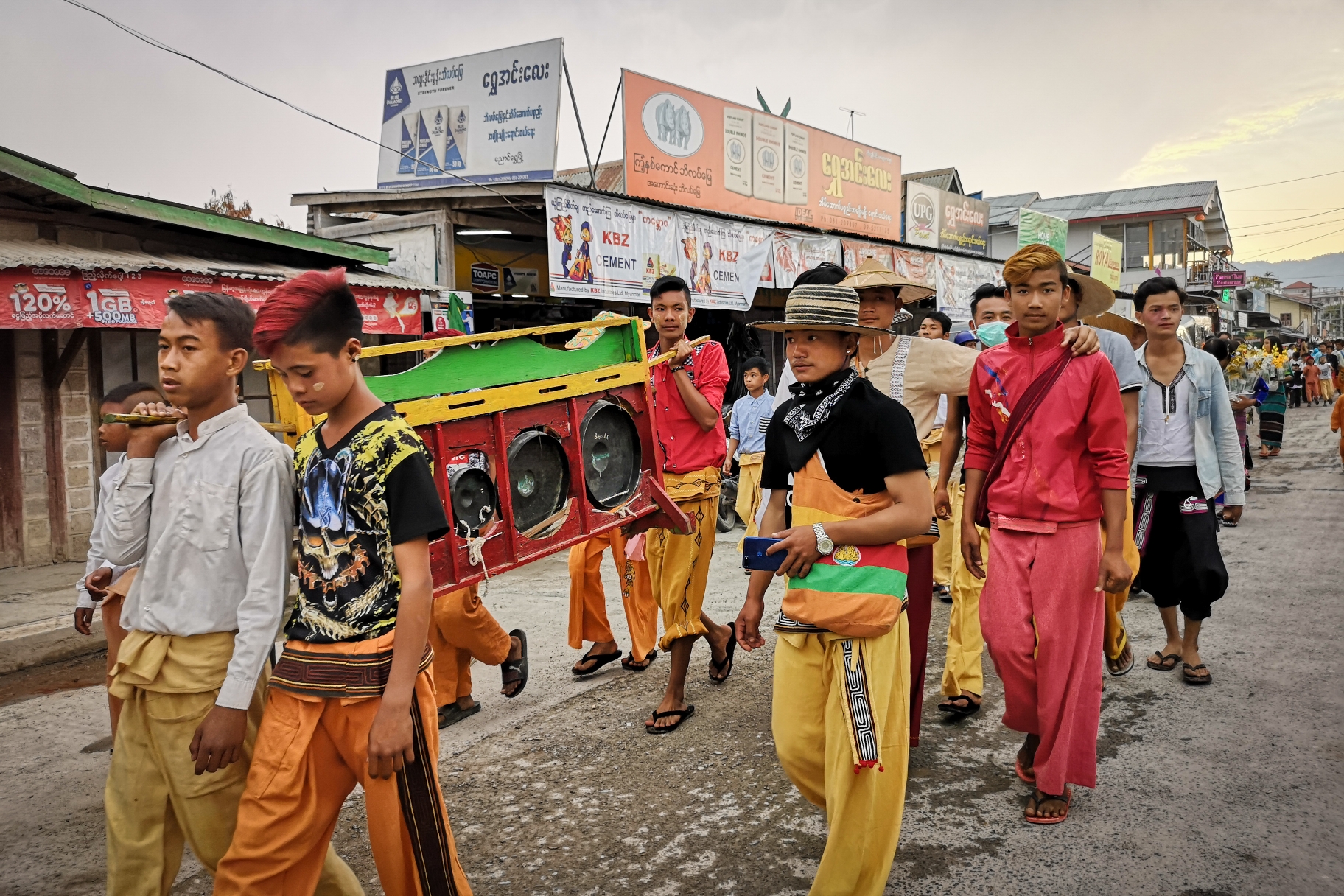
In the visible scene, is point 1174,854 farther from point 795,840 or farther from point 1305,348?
point 1305,348

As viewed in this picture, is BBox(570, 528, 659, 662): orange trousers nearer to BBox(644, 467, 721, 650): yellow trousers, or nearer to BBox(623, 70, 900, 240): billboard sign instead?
BBox(644, 467, 721, 650): yellow trousers

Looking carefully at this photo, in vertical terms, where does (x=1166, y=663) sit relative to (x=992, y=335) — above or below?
below

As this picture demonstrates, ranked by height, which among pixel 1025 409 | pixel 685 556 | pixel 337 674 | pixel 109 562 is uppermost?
pixel 1025 409

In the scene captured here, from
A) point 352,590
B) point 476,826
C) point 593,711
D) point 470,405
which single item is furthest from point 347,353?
point 593,711

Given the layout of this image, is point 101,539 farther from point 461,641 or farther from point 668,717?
point 668,717

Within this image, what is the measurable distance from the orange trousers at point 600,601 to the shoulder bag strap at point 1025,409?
2042 mm

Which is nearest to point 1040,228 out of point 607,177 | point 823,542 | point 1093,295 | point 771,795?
point 607,177

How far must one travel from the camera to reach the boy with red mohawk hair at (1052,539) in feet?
10.7

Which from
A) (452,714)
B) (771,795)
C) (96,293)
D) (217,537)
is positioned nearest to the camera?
(217,537)

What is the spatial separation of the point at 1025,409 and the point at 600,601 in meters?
2.57

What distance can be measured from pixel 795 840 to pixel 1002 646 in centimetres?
104

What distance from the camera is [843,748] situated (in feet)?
8.24

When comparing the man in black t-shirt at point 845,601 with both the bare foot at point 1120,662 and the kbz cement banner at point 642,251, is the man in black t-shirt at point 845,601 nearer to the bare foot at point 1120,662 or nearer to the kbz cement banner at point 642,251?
the bare foot at point 1120,662

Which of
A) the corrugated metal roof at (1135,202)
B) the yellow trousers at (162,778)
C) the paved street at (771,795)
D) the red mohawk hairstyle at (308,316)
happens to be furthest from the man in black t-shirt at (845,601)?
the corrugated metal roof at (1135,202)
